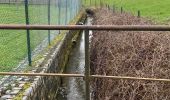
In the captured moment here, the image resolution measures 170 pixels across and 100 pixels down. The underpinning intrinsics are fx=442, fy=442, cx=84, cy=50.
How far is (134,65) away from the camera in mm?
8570

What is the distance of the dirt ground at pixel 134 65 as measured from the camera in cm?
746

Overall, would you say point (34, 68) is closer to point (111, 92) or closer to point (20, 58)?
point (20, 58)

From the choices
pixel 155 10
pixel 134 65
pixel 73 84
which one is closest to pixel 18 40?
pixel 73 84

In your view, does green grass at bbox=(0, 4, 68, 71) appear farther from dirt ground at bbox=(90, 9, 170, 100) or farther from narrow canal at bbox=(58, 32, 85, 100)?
dirt ground at bbox=(90, 9, 170, 100)

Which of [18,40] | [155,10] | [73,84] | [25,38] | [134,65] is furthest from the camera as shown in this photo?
[155,10]

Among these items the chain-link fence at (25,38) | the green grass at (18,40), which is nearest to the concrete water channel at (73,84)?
the chain-link fence at (25,38)

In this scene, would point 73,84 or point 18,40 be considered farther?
point 73,84

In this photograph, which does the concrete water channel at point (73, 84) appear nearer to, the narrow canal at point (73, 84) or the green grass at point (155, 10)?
the narrow canal at point (73, 84)

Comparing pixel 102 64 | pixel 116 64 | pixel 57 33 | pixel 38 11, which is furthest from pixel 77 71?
pixel 116 64

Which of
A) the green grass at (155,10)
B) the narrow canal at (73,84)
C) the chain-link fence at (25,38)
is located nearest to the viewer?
the chain-link fence at (25,38)

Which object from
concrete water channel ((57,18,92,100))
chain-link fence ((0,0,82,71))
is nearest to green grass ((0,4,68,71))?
chain-link fence ((0,0,82,71))

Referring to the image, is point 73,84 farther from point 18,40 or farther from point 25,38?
point 25,38

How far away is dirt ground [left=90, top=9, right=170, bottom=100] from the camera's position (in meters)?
7.46

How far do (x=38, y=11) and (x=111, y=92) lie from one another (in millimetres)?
4373
